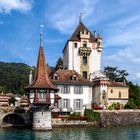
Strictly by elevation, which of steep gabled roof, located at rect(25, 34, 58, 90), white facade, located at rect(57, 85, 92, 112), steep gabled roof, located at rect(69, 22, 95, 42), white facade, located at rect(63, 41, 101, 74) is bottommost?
white facade, located at rect(57, 85, 92, 112)

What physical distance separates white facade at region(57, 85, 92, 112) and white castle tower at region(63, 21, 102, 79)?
7.61 metres

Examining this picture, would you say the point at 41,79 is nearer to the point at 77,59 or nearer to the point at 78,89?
the point at 78,89

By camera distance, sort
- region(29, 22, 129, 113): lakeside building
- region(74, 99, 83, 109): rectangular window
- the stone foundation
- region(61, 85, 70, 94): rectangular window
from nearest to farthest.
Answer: the stone foundation, region(61, 85, 70, 94): rectangular window, region(29, 22, 129, 113): lakeside building, region(74, 99, 83, 109): rectangular window

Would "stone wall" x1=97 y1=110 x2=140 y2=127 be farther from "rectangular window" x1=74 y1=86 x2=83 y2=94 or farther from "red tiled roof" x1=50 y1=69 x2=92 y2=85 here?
"red tiled roof" x1=50 y1=69 x2=92 y2=85

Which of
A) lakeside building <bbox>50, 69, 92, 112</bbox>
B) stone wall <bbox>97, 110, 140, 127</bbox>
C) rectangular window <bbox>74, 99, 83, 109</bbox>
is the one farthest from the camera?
rectangular window <bbox>74, 99, 83, 109</bbox>

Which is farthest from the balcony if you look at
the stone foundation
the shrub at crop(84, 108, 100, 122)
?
the stone foundation

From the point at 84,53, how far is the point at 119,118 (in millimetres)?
16857

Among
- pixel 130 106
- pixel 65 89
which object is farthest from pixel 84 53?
pixel 130 106

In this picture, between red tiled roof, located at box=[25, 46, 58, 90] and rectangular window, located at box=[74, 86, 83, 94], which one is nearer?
red tiled roof, located at box=[25, 46, 58, 90]

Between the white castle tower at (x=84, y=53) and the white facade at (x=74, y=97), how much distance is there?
7608mm

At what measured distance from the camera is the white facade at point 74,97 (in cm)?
6750

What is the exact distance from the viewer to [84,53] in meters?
76.4

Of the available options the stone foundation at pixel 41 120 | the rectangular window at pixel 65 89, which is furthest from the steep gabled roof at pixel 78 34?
the stone foundation at pixel 41 120

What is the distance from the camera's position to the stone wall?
64.4 m
